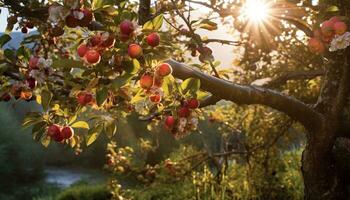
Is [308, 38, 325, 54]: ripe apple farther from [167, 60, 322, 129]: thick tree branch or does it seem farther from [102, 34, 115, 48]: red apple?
[102, 34, 115, 48]: red apple

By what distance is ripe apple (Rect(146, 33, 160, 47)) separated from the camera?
2.15 metres

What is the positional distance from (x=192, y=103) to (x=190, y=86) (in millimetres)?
112

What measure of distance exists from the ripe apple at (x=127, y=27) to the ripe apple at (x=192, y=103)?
47 centimetres

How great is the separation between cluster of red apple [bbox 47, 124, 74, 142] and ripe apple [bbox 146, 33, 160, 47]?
3.41 feet

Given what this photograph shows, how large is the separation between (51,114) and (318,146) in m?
2.52

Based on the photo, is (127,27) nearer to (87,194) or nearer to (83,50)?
(83,50)

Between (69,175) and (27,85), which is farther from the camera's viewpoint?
(69,175)

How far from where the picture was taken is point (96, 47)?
2.17 meters

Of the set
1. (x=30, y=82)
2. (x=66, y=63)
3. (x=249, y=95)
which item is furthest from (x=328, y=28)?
(x=30, y=82)

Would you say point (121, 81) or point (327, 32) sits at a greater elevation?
point (327, 32)

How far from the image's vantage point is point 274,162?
954cm

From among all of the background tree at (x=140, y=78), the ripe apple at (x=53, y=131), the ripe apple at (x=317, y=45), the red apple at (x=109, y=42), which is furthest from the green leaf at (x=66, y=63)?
the ripe apple at (x=317, y=45)

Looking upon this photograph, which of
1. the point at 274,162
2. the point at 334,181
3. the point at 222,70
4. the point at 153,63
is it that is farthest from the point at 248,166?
the point at 153,63

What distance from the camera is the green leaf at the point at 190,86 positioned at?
7.38 ft
